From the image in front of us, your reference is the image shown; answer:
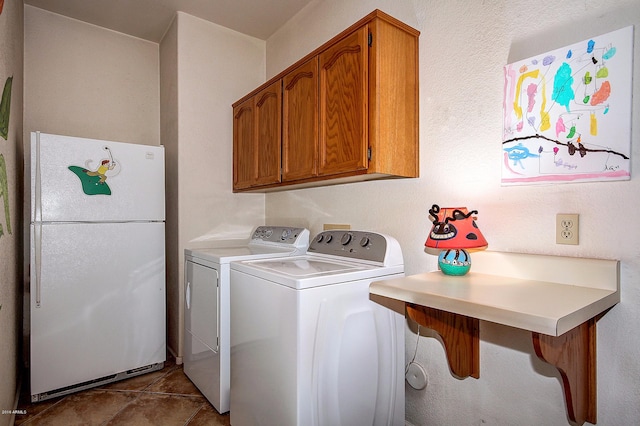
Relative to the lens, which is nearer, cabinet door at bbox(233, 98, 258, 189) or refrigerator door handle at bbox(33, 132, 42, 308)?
refrigerator door handle at bbox(33, 132, 42, 308)

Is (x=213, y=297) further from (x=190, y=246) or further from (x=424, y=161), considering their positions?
(x=424, y=161)

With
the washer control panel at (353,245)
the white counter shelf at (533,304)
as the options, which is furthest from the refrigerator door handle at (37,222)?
the white counter shelf at (533,304)

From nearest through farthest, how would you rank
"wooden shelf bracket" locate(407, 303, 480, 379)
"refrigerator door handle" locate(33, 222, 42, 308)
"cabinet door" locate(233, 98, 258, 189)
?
"wooden shelf bracket" locate(407, 303, 480, 379)
"refrigerator door handle" locate(33, 222, 42, 308)
"cabinet door" locate(233, 98, 258, 189)

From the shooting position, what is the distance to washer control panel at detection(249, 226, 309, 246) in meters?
2.31

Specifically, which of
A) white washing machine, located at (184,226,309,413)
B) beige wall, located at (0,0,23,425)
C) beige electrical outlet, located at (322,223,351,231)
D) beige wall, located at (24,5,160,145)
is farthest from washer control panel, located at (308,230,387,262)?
beige wall, located at (24,5,160,145)

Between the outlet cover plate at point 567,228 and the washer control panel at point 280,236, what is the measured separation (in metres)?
1.45

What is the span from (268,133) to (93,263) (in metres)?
1.44

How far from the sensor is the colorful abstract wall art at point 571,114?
1.12 metres

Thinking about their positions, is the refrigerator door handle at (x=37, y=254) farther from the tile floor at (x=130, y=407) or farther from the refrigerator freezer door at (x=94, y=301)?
the tile floor at (x=130, y=407)

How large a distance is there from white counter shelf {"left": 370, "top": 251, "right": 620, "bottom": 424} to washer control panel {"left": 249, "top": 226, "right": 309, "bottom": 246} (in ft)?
3.41

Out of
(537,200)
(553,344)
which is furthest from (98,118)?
(553,344)

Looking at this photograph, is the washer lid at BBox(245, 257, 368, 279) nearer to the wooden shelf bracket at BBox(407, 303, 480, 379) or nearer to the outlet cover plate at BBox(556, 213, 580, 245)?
the wooden shelf bracket at BBox(407, 303, 480, 379)

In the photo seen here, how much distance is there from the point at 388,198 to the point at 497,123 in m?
0.67

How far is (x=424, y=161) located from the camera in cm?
174
